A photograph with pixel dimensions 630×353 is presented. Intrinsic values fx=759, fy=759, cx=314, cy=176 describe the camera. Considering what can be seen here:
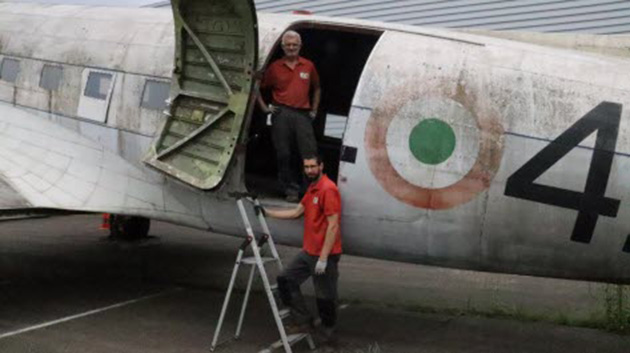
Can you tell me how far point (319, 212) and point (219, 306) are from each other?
9.67ft

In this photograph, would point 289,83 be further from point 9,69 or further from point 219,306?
point 9,69

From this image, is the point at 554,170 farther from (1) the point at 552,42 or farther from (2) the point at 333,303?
(1) the point at 552,42

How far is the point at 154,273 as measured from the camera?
12.4 meters

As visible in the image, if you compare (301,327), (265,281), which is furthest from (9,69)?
(301,327)

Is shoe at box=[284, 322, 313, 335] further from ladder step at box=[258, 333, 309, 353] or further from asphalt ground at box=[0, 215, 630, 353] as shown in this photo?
asphalt ground at box=[0, 215, 630, 353]

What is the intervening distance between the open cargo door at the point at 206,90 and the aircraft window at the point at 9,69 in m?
3.31

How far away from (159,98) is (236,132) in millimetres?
1714

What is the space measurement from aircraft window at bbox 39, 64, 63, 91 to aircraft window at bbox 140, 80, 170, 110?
5.22ft

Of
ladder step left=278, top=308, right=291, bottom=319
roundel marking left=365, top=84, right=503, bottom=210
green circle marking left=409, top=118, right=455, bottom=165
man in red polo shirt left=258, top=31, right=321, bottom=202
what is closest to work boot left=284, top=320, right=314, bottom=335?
ladder step left=278, top=308, right=291, bottom=319

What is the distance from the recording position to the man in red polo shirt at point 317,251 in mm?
7598

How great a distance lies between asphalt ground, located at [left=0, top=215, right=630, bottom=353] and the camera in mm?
8383

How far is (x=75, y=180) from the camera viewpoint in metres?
9.05

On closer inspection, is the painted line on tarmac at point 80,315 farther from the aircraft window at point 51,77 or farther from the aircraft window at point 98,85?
the aircraft window at point 51,77

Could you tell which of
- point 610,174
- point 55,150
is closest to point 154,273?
point 55,150
